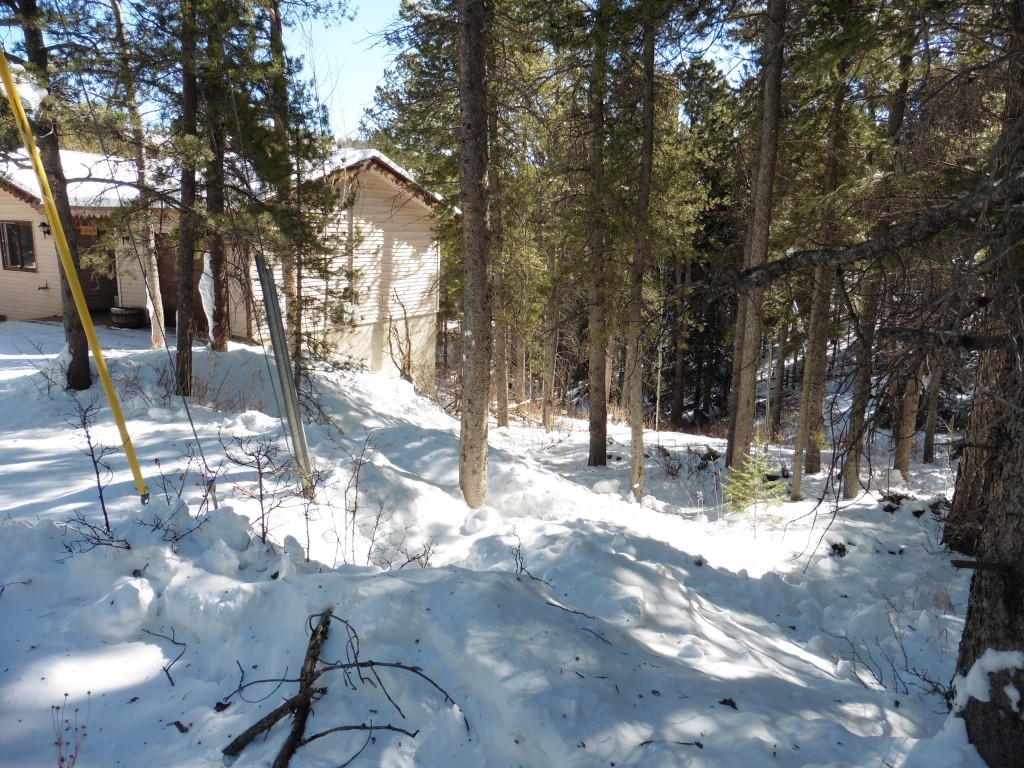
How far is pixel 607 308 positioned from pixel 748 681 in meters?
9.23

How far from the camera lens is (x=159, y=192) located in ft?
28.9

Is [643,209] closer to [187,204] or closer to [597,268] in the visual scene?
[597,268]

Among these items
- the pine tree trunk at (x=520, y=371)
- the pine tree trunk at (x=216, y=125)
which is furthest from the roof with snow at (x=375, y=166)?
the pine tree trunk at (x=520, y=371)

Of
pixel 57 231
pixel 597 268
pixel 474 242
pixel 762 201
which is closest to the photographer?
pixel 57 231

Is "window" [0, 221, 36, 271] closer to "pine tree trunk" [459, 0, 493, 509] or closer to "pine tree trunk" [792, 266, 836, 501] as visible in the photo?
"pine tree trunk" [459, 0, 493, 509]

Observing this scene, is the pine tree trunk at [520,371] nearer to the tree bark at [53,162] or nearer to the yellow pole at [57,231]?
the tree bark at [53,162]

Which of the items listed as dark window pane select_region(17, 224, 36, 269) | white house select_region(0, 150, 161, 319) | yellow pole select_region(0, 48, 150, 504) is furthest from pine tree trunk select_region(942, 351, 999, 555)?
dark window pane select_region(17, 224, 36, 269)

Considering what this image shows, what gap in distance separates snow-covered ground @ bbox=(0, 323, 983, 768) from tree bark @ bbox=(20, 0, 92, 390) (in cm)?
170

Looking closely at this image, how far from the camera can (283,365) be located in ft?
19.9

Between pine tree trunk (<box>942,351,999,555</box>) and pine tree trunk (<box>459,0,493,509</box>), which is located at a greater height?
pine tree trunk (<box>459,0,493,509</box>)

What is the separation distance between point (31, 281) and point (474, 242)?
1633 cm

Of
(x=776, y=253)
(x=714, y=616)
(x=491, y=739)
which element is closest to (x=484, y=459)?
(x=714, y=616)

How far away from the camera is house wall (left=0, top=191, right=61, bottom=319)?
55.4 ft

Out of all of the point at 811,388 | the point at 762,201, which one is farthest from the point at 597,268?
the point at 811,388
